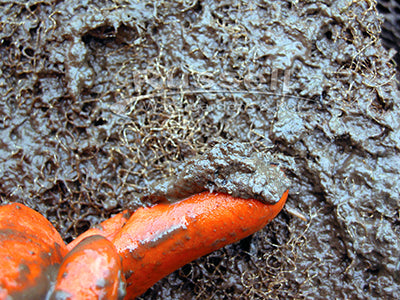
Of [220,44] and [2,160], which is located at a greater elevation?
[220,44]

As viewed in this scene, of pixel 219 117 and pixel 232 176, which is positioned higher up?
pixel 232 176

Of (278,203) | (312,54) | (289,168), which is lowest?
(289,168)

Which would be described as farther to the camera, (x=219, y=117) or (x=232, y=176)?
(x=219, y=117)

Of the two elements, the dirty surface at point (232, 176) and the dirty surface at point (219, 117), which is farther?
the dirty surface at point (219, 117)

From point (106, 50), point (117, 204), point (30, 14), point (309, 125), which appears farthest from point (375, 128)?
point (30, 14)

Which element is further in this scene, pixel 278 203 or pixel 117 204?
pixel 117 204

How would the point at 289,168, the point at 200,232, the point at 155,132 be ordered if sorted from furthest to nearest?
1. the point at 155,132
2. the point at 289,168
3. the point at 200,232

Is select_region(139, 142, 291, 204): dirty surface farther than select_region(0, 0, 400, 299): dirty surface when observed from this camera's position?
No

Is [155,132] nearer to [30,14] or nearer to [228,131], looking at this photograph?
[228,131]
